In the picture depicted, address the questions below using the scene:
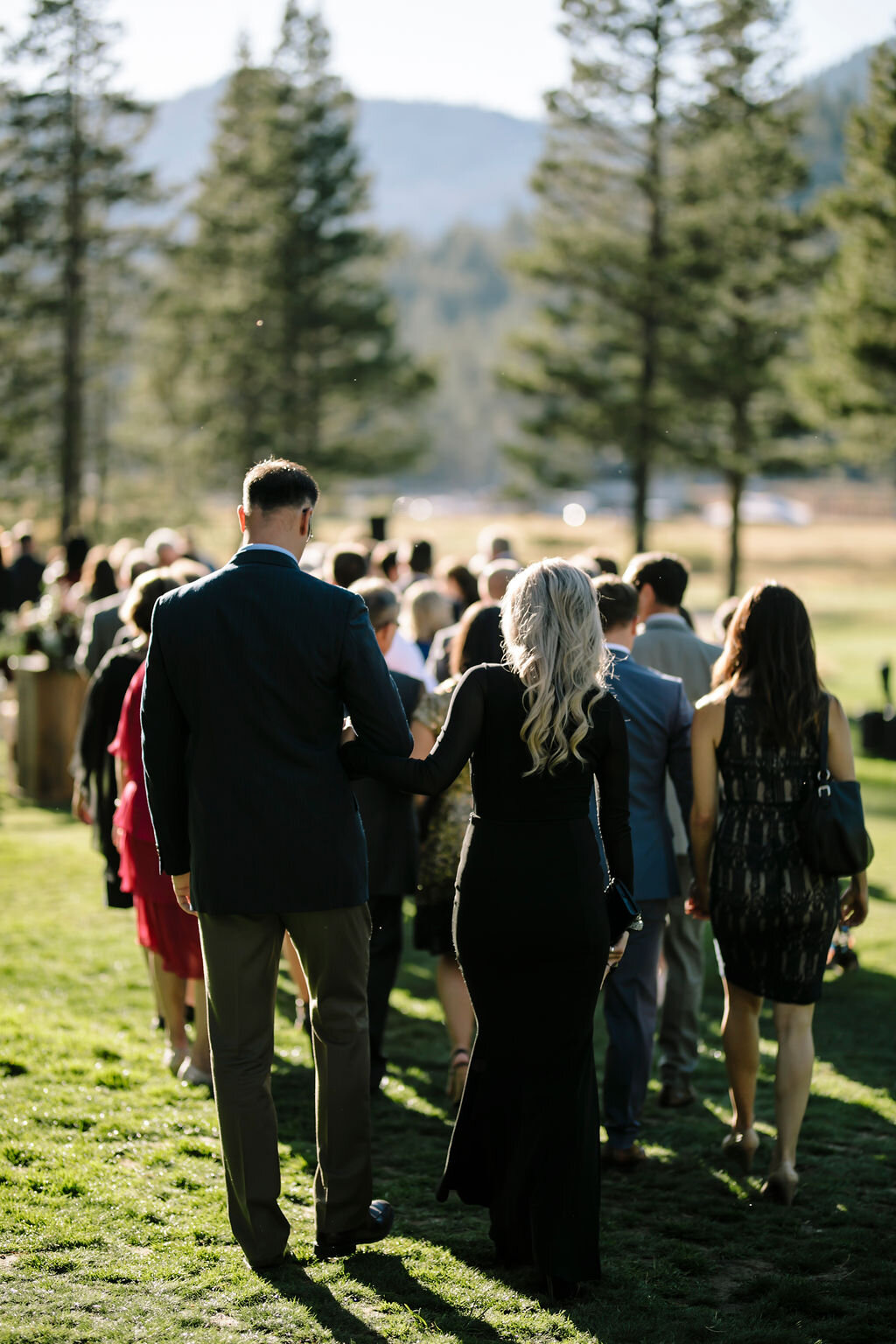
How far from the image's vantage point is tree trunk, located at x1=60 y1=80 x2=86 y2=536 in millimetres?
33312

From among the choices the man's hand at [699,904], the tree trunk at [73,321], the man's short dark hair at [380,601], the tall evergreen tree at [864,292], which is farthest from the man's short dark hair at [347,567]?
the tree trunk at [73,321]

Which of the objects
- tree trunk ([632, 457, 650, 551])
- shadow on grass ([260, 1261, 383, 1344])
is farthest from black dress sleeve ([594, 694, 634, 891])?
tree trunk ([632, 457, 650, 551])

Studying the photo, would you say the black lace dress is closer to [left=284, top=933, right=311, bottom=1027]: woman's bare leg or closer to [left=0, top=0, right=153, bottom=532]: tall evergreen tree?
[left=284, top=933, right=311, bottom=1027]: woman's bare leg


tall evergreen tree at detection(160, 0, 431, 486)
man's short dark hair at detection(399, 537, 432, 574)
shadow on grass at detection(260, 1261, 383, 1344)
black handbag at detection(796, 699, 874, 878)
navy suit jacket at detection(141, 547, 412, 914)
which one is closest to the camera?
shadow on grass at detection(260, 1261, 383, 1344)

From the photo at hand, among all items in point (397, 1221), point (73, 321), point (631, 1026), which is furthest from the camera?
point (73, 321)

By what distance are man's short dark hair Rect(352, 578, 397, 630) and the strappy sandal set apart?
70.4 inches

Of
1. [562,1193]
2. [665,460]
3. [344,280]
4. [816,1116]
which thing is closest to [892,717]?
[816,1116]

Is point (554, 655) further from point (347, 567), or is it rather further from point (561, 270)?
point (561, 270)

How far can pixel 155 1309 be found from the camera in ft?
12.2

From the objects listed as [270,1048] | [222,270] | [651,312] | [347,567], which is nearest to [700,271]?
[651,312]

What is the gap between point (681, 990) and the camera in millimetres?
6078

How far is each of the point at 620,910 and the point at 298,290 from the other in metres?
35.7

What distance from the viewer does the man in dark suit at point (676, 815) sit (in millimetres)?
5930

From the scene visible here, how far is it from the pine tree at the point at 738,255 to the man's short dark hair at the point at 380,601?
28648mm
